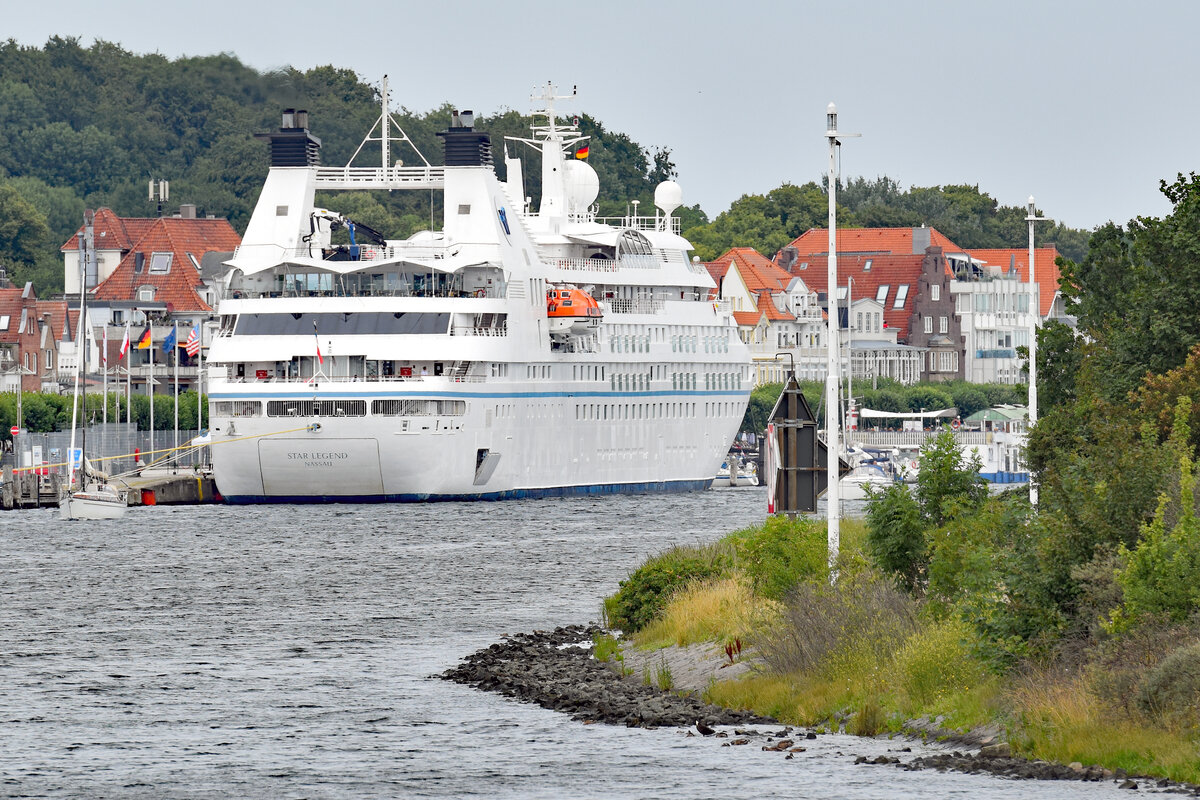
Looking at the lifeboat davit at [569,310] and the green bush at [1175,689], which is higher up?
the lifeboat davit at [569,310]

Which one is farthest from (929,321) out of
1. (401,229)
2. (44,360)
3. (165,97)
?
(44,360)

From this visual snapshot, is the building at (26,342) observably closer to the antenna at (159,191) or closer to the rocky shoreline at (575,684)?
the antenna at (159,191)

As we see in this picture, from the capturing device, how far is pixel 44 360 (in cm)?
13250

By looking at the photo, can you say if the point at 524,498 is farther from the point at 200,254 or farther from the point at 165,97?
the point at 165,97

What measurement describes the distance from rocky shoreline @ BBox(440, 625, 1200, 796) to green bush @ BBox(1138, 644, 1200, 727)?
73 cm

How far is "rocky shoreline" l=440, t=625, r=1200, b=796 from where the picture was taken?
2605 cm

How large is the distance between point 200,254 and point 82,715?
109m

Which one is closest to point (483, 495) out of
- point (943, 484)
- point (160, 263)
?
point (160, 263)

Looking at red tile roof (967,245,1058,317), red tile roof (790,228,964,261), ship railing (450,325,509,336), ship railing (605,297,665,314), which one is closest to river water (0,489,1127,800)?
ship railing (450,325,509,336)

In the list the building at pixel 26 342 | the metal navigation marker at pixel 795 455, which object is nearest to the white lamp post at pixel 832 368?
the metal navigation marker at pixel 795 455

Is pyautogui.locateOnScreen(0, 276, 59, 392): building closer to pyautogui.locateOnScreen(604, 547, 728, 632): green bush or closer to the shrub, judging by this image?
pyautogui.locateOnScreen(604, 547, 728, 632): green bush

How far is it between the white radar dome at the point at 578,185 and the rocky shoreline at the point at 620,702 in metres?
69.3

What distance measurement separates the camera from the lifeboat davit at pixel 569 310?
98.7m

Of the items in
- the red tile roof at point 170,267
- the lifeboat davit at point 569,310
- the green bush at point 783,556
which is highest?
the red tile roof at point 170,267
